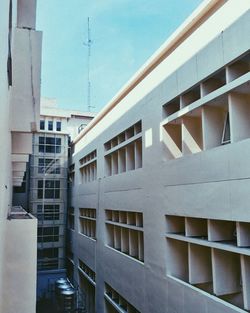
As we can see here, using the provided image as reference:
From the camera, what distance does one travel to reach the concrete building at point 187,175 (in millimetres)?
5789

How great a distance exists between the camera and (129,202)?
35.3ft

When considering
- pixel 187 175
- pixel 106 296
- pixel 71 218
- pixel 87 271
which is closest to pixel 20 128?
pixel 187 175

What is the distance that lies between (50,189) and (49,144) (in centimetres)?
318

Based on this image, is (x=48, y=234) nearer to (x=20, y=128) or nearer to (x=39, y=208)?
(x=39, y=208)

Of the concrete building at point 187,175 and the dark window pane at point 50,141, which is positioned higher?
the dark window pane at point 50,141

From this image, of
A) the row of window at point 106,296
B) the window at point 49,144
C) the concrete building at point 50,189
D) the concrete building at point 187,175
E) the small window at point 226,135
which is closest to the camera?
the concrete building at point 187,175

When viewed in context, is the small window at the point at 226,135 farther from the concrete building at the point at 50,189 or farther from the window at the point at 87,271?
the concrete building at the point at 50,189

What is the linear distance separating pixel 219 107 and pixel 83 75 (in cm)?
1762

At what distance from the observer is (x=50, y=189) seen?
2216 centimetres

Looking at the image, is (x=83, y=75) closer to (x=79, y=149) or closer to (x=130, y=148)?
(x=79, y=149)

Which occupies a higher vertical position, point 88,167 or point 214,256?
point 88,167

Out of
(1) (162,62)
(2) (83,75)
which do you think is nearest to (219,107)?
(1) (162,62)

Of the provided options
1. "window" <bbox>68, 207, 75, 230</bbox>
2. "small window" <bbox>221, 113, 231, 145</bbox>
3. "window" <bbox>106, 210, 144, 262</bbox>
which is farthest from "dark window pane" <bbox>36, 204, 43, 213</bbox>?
"small window" <bbox>221, 113, 231, 145</bbox>

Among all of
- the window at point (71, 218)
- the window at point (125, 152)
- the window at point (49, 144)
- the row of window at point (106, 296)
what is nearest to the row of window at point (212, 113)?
the window at point (125, 152)
